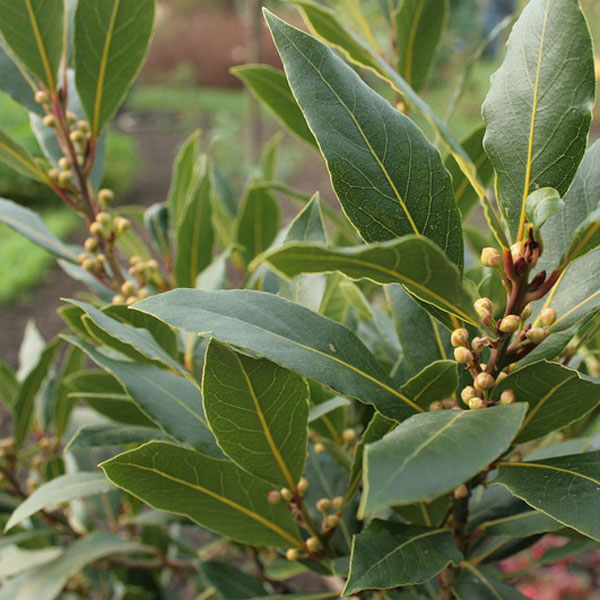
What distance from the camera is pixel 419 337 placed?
0.79 meters

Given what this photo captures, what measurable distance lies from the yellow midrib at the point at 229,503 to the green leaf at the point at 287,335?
194mm

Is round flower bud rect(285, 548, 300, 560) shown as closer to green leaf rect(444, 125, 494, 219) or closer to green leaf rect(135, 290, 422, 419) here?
green leaf rect(135, 290, 422, 419)

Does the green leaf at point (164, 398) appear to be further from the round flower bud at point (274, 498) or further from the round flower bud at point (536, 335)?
the round flower bud at point (536, 335)

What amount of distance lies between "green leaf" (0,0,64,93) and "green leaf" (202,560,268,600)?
78cm

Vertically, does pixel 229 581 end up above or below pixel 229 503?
below

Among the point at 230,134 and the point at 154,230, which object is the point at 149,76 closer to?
the point at 230,134

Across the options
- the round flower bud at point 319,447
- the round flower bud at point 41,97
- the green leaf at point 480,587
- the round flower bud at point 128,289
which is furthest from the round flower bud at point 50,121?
the green leaf at point 480,587

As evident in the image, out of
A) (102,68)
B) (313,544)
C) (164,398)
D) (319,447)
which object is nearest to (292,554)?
(313,544)

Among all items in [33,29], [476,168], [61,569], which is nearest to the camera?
[33,29]

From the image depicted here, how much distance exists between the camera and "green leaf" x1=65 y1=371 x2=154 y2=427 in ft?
3.12

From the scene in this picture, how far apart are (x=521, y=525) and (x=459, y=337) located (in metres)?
0.30

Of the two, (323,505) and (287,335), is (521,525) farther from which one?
(287,335)

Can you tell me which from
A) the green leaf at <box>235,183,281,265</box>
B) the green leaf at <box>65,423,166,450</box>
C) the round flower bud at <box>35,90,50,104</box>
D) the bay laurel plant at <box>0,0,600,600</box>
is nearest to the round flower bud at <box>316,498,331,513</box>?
the bay laurel plant at <box>0,0,600,600</box>

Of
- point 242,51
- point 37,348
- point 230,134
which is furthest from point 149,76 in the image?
point 37,348
